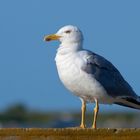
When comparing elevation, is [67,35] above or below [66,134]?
above

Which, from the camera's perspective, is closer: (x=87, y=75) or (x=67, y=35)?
(x=87, y=75)

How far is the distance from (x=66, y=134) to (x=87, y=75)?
5.21 ft

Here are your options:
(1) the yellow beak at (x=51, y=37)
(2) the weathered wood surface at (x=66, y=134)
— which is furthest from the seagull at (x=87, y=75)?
(2) the weathered wood surface at (x=66, y=134)

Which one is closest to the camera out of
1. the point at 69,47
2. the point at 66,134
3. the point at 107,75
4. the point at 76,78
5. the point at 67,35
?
the point at 66,134

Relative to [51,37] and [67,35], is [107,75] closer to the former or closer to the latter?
[67,35]

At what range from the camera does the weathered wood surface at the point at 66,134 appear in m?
Result: 9.19

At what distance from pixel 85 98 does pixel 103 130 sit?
165 cm

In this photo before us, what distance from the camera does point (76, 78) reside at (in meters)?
10.6

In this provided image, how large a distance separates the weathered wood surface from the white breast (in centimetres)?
142

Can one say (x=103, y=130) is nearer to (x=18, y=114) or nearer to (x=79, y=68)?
(x=79, y=68)

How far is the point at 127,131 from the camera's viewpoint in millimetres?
9344

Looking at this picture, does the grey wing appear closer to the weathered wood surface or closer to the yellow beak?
the yellow beak

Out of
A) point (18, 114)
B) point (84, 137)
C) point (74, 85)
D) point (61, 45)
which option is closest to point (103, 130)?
point (84, 137)

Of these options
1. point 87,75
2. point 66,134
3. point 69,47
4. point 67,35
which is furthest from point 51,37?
point 66,134
